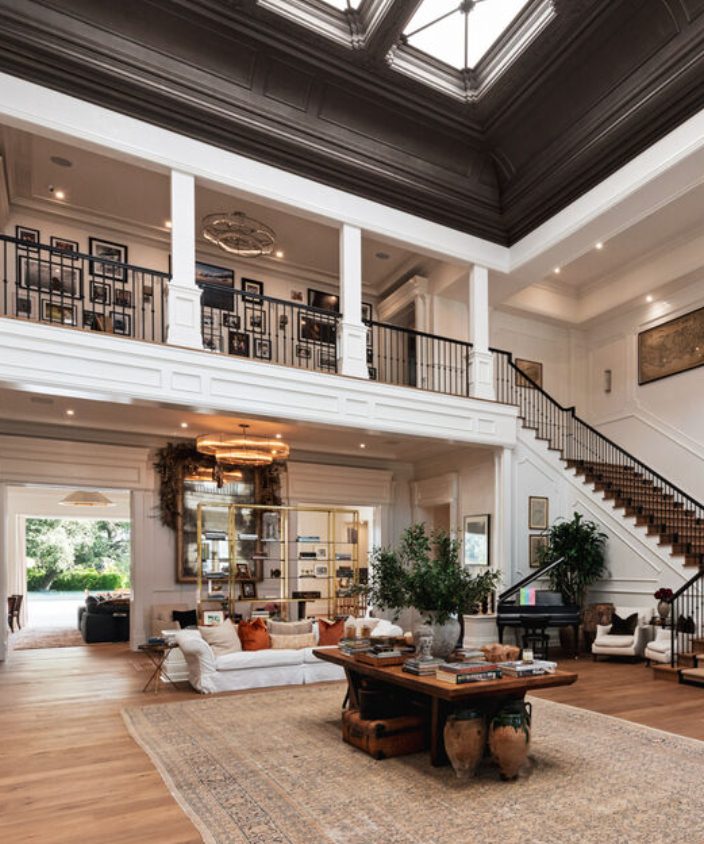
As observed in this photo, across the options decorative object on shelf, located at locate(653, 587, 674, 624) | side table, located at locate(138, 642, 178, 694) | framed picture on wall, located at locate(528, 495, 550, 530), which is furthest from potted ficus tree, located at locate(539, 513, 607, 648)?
side table, located at locate(138, 642, 178, 694)

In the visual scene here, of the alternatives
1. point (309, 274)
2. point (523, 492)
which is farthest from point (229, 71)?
point (523, 492)

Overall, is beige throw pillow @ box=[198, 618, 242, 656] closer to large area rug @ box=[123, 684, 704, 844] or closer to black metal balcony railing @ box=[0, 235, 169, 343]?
large area rug @ box=[123, 684, 704, 844]

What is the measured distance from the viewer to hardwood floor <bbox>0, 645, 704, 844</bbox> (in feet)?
11.4

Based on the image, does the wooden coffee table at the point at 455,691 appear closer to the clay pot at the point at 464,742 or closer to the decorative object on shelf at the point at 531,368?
the clay pot at the point at 464,742

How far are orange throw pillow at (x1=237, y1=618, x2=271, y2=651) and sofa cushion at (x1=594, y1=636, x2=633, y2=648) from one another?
4563mm

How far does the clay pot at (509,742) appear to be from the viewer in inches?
157

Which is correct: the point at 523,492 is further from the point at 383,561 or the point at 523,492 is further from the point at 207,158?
A: the point at 207,158

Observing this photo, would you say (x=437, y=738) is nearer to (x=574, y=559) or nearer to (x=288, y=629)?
(x=288, y=629)

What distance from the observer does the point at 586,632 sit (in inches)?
378

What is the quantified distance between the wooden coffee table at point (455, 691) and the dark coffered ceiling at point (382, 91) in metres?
6.38

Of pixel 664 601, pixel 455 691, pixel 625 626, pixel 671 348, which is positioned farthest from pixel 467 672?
pixel 671 348

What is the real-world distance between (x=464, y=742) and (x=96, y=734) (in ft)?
9.94

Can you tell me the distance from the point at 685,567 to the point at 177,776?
751 cm

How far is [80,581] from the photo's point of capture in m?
21.2
